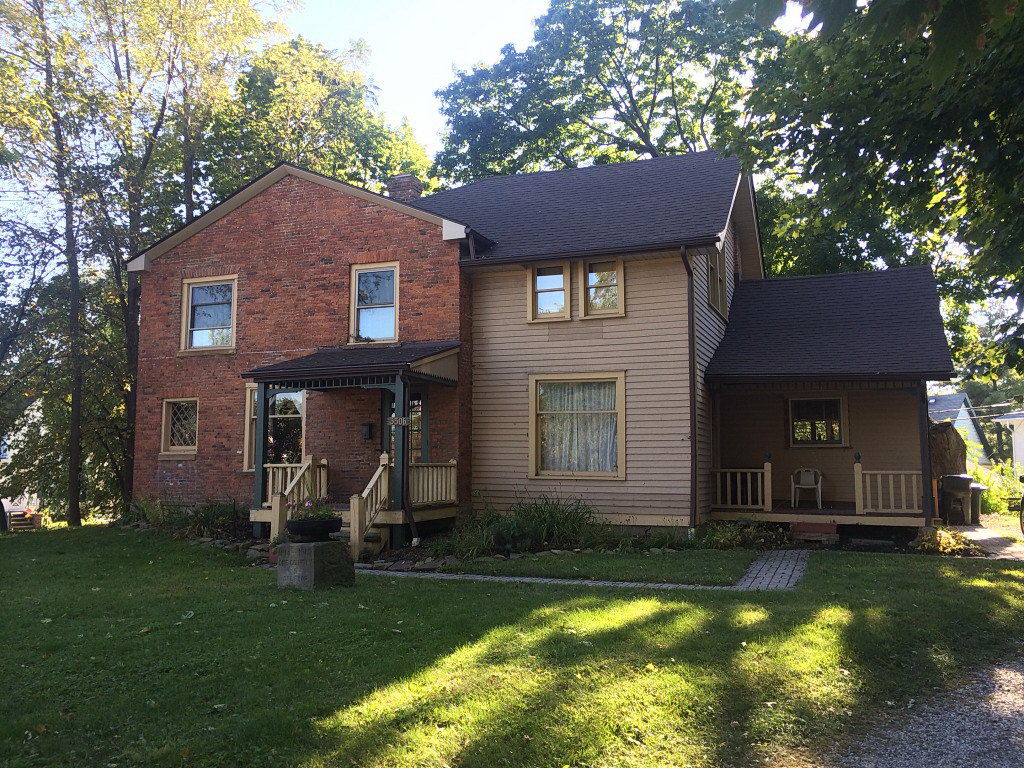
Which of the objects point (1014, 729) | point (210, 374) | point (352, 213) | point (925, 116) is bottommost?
point (1014, 729)

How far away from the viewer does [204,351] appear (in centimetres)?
1706

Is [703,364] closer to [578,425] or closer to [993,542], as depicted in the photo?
[578,425]

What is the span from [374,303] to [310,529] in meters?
6.99

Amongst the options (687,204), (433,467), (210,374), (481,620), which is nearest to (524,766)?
(481,620)

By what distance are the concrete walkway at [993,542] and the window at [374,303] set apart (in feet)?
36.8

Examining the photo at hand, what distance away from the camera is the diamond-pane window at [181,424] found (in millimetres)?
17281

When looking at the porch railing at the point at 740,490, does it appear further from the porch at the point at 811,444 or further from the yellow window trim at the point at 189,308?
the yellow window trim at the point at 189,308

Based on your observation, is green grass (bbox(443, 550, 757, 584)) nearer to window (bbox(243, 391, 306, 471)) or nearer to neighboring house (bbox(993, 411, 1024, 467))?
window (bbox(243, 391, 306, 471))

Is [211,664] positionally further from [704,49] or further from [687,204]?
[704,49]

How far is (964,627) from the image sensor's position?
736 cm

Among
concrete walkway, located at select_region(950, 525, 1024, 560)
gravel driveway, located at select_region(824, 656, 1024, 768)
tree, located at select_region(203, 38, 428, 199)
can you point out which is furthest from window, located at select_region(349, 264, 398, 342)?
tree, located at select_region(203, 38, 428, 199)

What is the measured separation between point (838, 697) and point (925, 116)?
232 inches

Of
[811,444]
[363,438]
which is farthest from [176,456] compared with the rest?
[811,444]

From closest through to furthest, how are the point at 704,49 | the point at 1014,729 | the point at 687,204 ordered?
the point at 1014,729, the point at 687,204, the point at 704,49
